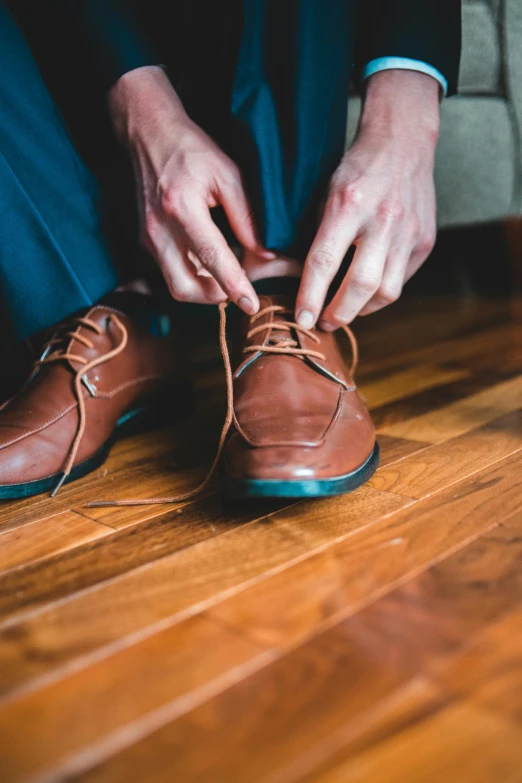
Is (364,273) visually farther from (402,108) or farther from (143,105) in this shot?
(143,105)

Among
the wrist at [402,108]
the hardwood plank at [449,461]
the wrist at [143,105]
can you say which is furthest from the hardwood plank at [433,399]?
the wrist at [143,105]

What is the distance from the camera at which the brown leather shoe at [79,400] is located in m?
0.76

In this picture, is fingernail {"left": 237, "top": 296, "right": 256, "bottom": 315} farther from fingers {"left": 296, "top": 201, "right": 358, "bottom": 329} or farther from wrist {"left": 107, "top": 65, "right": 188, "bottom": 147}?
wrist {"left": 107, "top": 65, "right": 188, "bottom": 147}

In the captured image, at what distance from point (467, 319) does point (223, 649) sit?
130cm

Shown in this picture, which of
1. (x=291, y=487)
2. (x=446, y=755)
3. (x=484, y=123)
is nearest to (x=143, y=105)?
(x=291, y=487)

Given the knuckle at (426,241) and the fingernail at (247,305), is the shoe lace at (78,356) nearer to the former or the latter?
the fingernail at (247,305)

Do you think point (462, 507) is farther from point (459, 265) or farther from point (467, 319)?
point (459, 265)

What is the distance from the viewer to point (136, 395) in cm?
90

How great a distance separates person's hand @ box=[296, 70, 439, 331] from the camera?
717 millimetres

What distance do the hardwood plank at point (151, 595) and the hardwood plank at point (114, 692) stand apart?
0.02 metres

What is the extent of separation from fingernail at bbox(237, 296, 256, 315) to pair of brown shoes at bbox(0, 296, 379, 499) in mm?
25

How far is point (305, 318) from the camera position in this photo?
757mm

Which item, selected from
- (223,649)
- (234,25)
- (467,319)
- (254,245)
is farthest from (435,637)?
(467,319)

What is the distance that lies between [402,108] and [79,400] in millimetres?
477
